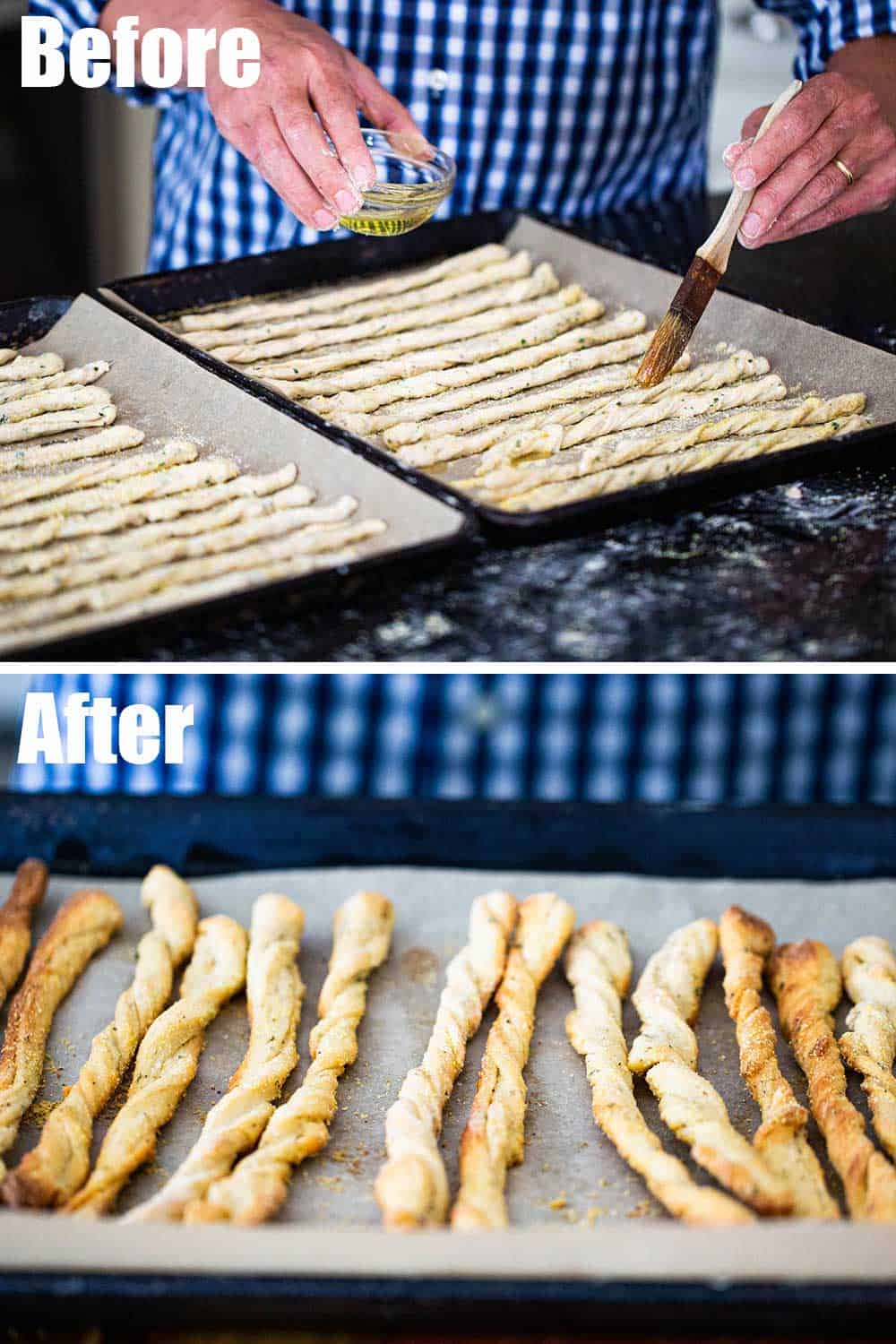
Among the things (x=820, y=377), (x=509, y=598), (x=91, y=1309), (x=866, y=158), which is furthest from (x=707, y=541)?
(x=91, y=1309)

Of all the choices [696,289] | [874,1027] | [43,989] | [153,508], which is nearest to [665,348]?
[696,289]

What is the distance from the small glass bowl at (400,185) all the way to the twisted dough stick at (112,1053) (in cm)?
87

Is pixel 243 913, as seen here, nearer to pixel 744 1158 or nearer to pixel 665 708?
pixel 744 1158

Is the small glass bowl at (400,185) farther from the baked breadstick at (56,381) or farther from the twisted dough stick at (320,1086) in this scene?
the twisted dough stick at (320,1086)

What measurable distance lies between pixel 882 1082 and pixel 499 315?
107 cm

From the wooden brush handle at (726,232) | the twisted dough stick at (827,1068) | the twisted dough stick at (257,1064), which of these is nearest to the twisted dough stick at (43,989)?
the twisted dough stick at (257,1064)

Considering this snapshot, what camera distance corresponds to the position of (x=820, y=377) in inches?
70.2

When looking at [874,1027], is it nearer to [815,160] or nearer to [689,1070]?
[689,1070]

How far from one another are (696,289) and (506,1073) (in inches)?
35.5

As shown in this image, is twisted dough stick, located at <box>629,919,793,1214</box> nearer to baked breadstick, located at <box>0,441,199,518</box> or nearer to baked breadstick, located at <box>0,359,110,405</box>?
baked breadstick, located at <box>0,441,199,518</box>

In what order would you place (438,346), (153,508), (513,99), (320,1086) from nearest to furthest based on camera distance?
(153,508)
(320,1086)
(438,346)
(513,99)

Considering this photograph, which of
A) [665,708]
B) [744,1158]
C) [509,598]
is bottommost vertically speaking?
[665,708]

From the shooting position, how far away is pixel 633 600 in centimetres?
129

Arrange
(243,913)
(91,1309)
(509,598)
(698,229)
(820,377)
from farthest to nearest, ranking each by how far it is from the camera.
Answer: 1. (698,229)
2. (243,913)
3. (820,377)
4. (509,598)
5. (91,1309)
